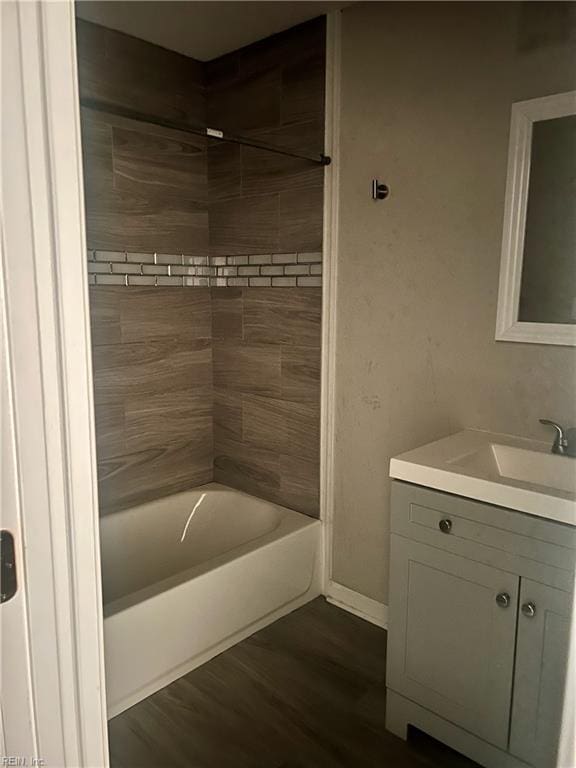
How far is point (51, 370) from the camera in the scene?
78cm

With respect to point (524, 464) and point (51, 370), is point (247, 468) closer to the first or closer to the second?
point (524, 464)

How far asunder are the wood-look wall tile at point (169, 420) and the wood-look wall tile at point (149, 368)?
4cm

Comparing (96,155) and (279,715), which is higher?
(96,155)

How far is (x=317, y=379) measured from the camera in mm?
2490

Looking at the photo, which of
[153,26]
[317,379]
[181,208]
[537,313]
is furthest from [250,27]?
[537,313]

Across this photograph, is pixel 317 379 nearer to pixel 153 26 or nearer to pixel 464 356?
pixel 464 356

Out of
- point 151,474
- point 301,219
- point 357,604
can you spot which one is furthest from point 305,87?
point 357,604

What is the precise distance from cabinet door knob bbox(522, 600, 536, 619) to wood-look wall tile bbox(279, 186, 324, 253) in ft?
5.00

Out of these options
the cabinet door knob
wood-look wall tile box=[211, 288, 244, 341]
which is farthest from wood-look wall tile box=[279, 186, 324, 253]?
the cabinet door knob

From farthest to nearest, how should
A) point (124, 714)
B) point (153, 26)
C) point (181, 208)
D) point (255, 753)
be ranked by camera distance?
point (181, 208)
point (153, 26)
point (124, 714)
point (255, 753)

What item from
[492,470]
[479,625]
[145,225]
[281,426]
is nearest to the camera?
[479,625]

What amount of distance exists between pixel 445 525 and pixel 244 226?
5.44ft

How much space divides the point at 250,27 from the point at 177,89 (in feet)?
1.48

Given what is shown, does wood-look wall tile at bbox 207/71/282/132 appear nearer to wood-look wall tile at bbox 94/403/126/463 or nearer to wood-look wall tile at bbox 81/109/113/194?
wood-look wall tile at bbox 81/109/113/194
